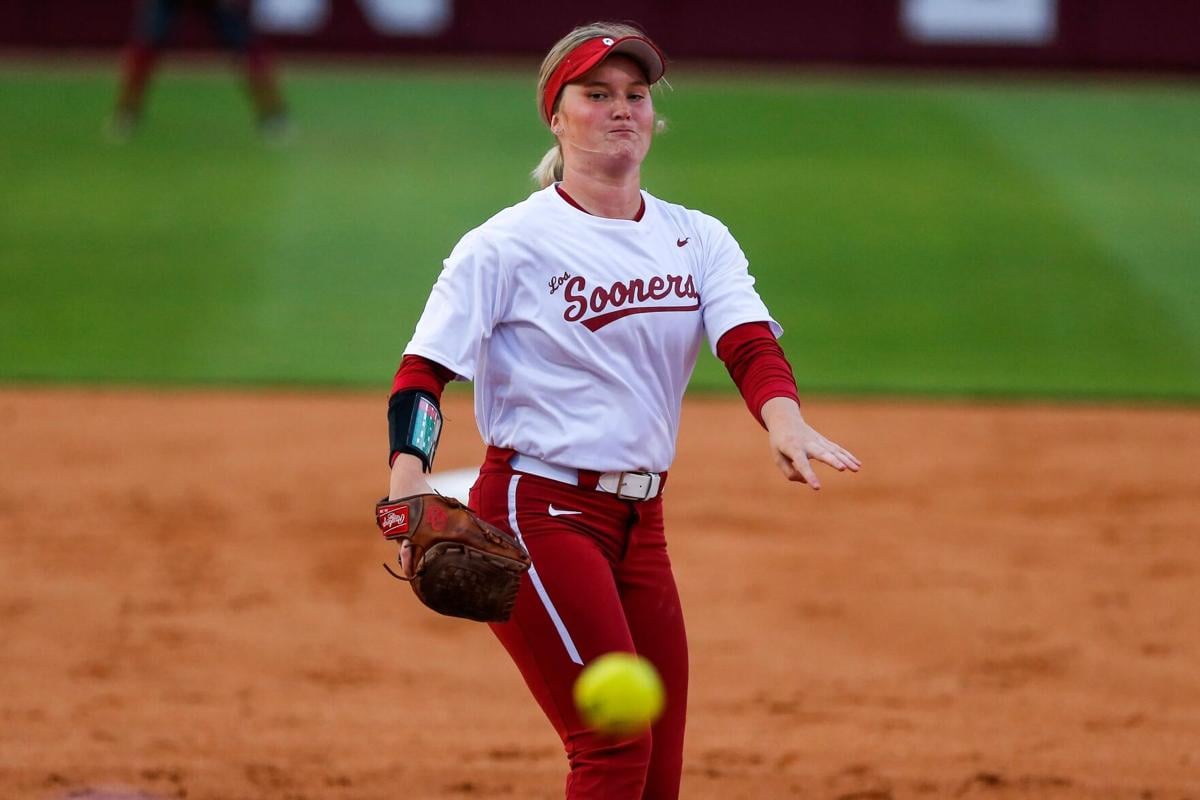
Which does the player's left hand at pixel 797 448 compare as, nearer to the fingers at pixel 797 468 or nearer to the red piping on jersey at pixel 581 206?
the fingers at pixel 797 468

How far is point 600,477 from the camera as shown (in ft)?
12.1

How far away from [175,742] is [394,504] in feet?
7.84

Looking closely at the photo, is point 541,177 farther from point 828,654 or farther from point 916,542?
point 916,542

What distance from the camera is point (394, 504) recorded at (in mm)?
3449

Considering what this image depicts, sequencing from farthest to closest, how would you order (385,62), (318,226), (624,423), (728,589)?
(385,62), (318,226), (728,589), (624,423)

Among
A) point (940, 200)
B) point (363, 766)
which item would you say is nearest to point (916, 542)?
point (363, 766)

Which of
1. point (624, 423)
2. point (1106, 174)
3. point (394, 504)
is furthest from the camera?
point (1106, 174)

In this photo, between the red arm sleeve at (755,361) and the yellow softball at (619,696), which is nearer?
the yellow softball at (619,696)

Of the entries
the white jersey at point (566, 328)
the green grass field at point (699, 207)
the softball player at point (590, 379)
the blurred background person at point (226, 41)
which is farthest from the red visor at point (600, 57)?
the blurred background person at point (226, 41)

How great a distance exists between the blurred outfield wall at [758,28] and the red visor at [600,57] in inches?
621

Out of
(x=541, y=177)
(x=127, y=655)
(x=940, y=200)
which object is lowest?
(x=127, y=655)

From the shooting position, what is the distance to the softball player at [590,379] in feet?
11.7

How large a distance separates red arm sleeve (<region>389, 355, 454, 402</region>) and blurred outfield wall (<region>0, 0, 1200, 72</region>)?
1616 centimetres

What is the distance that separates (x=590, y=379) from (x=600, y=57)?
2.34ft
